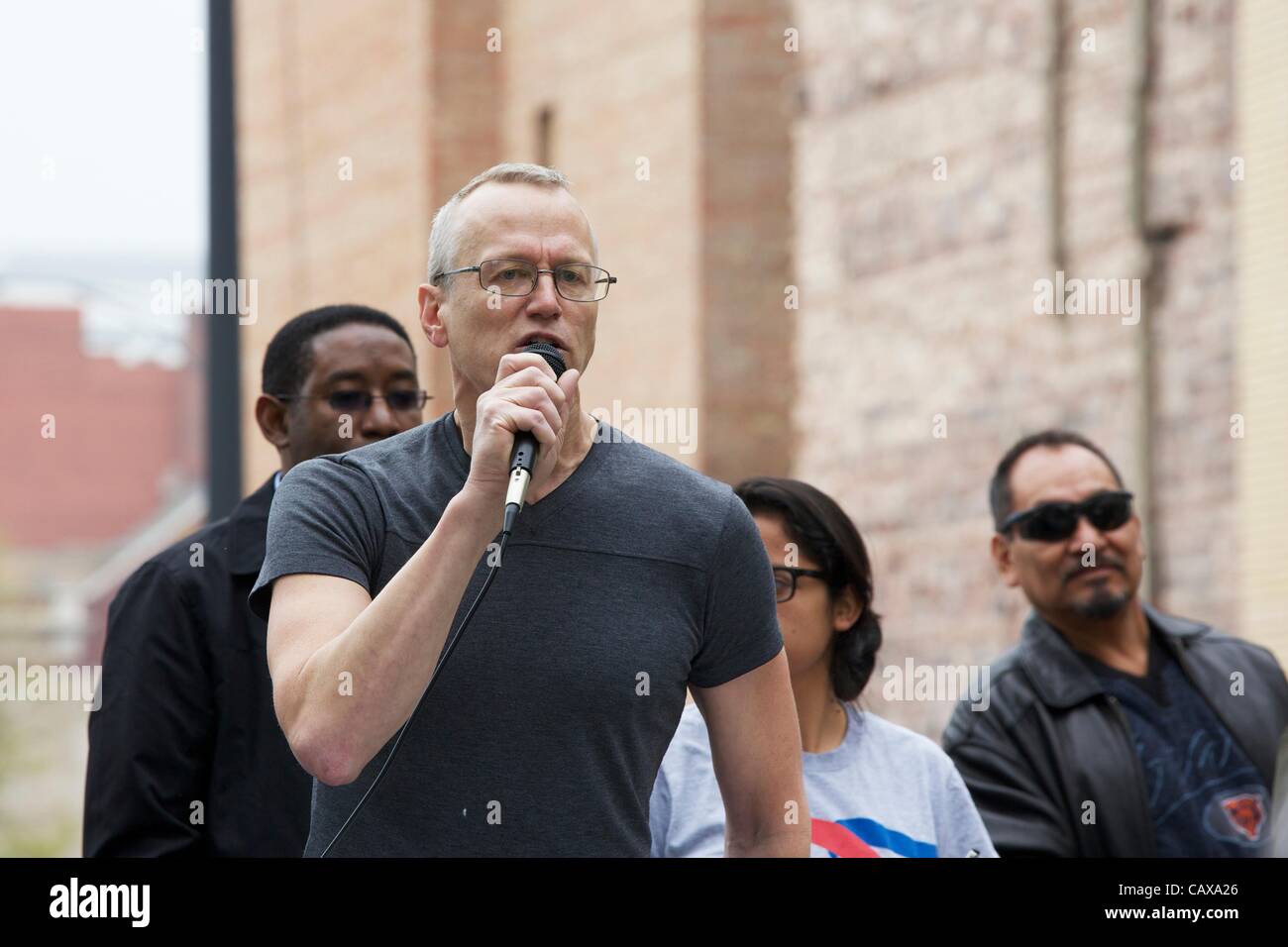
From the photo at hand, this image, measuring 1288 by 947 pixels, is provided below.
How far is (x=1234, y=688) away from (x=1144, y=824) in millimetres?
480

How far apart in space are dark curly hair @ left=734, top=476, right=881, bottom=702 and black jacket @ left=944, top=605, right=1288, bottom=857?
1.62 feet

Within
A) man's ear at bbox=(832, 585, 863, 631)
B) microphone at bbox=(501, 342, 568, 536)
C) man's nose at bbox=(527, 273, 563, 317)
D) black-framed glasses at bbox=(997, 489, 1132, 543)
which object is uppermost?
man's nose at bbox=(527, 273, 563, 317)

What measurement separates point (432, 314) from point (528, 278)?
225 millimetres

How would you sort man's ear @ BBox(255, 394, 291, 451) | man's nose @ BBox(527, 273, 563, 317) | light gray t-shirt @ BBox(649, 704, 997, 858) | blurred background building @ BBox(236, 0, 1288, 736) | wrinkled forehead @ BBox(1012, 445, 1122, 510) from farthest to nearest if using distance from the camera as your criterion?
blurred background building @ BBox(236, 0, 1288, 736)
wrinkled forehead @ BBox(1012, 445, 1122, 510)
man's ear @ BBox(255, 394, 291, 451)
light gray t-shirt @ BBox(649, 704, 997, 858)
man's nose @ BBox(527, 273, 563, 317)

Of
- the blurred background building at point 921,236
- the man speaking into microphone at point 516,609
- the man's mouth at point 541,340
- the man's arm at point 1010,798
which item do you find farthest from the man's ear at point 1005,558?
the blurred background building at point 921,236

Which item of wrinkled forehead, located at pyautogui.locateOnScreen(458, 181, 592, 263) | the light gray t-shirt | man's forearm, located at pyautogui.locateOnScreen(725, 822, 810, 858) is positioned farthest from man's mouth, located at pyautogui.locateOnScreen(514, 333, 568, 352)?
the light gray t-shirt

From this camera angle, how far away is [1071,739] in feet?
16.3

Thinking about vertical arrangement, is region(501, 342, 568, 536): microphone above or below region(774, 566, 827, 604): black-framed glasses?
above

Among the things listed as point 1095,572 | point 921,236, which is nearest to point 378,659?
point 1095,572

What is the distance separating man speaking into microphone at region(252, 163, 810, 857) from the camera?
2.92 metres

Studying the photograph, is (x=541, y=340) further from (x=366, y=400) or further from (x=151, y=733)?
(x=366, y=400)

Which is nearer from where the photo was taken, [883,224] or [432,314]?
[432,314]

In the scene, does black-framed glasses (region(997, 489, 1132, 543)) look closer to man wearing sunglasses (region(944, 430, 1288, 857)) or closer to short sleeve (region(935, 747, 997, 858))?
man wearing sunglasses (region(944, 430, 1288, 857))
